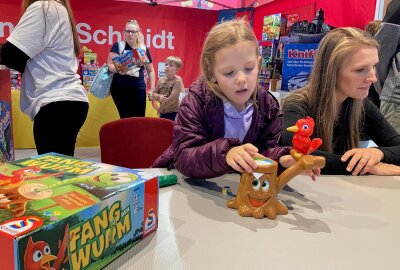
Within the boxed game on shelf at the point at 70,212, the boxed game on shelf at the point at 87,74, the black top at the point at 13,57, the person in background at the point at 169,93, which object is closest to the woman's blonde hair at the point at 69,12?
the black top at the point at 13,57

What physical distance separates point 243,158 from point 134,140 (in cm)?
76

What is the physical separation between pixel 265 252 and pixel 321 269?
9cm

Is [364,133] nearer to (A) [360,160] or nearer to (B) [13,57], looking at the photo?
(A) [360,160]

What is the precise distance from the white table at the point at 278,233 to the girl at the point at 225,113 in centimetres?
9

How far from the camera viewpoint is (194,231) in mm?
646

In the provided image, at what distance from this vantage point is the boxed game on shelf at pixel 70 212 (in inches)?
15.4

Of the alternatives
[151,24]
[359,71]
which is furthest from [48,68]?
[151,24]

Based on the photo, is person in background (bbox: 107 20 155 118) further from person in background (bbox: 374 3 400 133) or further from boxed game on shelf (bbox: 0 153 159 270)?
boxed game on shelf (bbox: 0 153 159 270)

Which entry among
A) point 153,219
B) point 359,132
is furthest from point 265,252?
point 359,132

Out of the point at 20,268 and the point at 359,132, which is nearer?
the point at 20,268

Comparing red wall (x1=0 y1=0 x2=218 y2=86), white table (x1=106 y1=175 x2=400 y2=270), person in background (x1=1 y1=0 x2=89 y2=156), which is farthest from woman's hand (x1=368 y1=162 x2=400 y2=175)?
red wall (x1=0 y1=0 x2=218 y2=86)

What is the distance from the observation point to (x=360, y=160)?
105 centimetres

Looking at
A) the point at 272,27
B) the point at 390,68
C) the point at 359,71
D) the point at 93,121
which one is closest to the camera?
the point at 359,71

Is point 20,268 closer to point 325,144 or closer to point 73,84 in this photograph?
point 325,144
